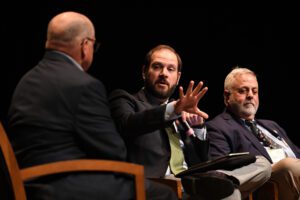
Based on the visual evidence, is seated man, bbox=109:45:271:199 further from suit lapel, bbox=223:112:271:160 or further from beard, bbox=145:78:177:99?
suit lapel, bbox=223:112:271:160

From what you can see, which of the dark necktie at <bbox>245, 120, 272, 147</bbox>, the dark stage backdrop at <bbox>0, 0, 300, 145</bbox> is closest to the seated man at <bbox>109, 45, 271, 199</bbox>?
the dark necktie at <bbox>245, 120, 272, 147</bbox>

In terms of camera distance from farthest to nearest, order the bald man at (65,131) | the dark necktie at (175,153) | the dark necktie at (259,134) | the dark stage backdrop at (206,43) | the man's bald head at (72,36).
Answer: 1. the dark stage backdrop at (206,43)
2. the dark necktie at (259,134)
3. the dark necktie at (175,153)
4. the man's bald head at (72,36)
5. the bald man at (65,131)

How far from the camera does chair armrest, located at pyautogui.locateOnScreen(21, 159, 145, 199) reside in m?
1.76

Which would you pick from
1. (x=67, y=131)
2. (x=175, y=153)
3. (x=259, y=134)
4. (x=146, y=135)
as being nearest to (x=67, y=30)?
(x=67, y=131)

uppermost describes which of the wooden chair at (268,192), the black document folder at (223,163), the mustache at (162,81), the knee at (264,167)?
the mustache at (162,81)

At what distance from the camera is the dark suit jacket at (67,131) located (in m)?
1.84

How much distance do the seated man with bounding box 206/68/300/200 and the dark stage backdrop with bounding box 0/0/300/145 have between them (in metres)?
0.81

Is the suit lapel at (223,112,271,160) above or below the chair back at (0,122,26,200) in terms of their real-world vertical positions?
below

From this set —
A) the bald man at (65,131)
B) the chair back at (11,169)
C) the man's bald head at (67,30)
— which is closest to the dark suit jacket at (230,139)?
the bald man at (65,131)

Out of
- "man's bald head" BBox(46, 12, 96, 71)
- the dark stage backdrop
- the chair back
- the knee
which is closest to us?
the chair back

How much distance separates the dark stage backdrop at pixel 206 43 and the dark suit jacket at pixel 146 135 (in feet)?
3.57

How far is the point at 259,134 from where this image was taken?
3455mm

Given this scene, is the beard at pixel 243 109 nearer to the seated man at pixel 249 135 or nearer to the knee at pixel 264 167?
the seated man at pixel 249 135

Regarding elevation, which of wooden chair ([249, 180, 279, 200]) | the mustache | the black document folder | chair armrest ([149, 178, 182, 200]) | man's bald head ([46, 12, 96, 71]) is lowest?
wooden chair ([249, 180, 279, 200])
